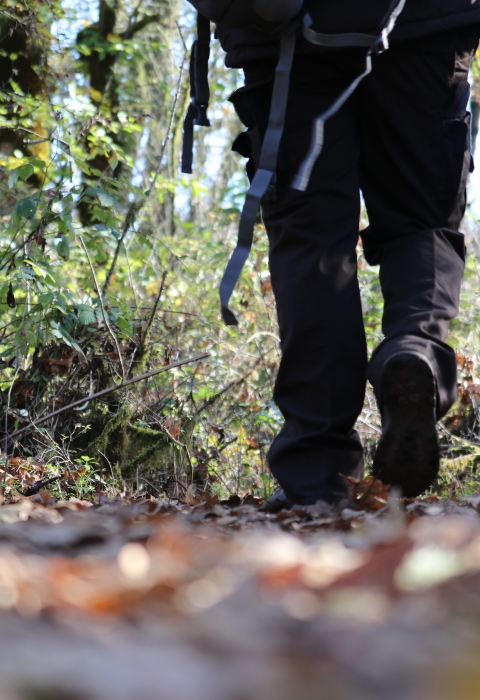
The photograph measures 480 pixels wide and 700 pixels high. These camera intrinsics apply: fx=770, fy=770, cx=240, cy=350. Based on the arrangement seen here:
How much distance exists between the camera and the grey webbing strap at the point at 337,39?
2260mm

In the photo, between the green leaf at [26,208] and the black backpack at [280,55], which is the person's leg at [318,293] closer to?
the black backpack at [280,55]

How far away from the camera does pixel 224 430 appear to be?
4.91 m

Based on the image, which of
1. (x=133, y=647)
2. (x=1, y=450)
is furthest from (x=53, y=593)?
(x=1, y=450)

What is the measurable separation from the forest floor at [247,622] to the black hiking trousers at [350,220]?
133cm

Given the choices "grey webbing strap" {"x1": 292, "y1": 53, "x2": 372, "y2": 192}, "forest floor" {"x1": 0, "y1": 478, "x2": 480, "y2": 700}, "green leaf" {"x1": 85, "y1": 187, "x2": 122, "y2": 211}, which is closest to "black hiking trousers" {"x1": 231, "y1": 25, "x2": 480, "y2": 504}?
"grey webbing strap" {"x1": 292, "y1": 53, "x2": 372, "y2": 192}

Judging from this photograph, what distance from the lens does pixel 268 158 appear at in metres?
2.34

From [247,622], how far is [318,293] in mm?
1824

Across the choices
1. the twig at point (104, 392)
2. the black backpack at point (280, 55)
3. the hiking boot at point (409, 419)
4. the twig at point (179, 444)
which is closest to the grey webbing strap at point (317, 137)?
the black backpack at point (280, 55)

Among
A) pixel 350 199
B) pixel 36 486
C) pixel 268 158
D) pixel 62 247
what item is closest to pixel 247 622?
pixel 268 158

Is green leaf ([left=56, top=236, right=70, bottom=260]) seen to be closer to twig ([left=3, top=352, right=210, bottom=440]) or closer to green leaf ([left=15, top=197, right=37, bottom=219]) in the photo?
green leaf ([left=15, top=197, right=37, bottom=219])

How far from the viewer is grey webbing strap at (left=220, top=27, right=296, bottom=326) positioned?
230 centimetres

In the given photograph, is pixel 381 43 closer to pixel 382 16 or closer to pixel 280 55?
pixel 382 16

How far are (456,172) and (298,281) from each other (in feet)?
2.08

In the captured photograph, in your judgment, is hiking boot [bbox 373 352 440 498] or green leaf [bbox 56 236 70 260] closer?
hiking boot [bbox 373 352 440 498]
